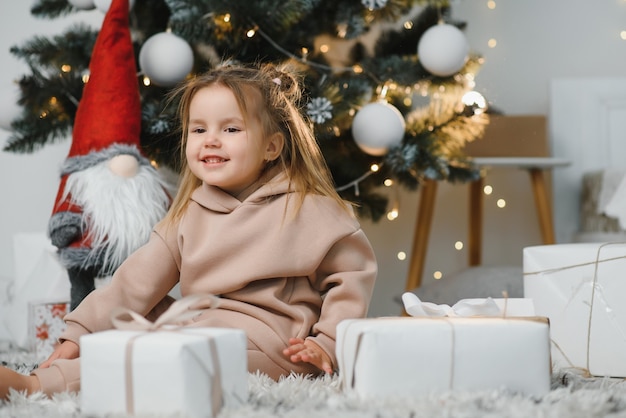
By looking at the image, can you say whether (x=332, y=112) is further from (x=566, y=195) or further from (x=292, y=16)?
(x=566, y=195)

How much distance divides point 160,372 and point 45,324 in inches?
33.6

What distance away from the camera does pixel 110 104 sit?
147 cm

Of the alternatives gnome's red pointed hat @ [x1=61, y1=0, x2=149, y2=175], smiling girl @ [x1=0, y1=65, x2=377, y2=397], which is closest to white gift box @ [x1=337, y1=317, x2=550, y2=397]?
smiling girl @ [x1=0, y1=65, x2=377, y2=397]

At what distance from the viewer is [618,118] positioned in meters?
2.37

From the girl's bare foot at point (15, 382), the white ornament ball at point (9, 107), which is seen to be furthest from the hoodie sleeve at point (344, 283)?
the white ornament ball at point (9, 107)

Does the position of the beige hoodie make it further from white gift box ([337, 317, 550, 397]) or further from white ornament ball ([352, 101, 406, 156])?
white ornament ball ([352, 101, 406, 156])

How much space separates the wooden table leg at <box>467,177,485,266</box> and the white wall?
7.3 inches

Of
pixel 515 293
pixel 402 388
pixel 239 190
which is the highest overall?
pixel 239 190

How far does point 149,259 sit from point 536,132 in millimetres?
1295

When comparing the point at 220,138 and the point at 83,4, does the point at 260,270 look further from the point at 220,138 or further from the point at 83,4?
the point at 83,4

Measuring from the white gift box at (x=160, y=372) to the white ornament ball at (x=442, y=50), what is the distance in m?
1.02

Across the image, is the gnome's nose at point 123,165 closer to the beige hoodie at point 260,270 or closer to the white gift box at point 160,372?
the beige hoodie at point 260,270

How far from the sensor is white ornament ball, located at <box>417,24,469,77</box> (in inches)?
65.6

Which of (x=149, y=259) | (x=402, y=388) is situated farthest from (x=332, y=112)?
(x=402, y=388)
